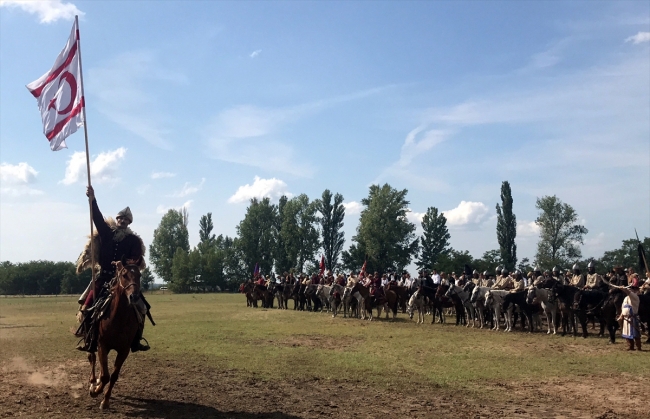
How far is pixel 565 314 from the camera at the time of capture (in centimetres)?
2102

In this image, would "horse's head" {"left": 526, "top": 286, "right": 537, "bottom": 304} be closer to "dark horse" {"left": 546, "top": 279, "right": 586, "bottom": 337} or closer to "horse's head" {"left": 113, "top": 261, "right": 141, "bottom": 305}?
"dark horse" {"left": 546, "top": 279, "right": 586, "bottom": 337}

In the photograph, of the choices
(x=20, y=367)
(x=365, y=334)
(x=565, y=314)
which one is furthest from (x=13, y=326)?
(x=565, y=314)

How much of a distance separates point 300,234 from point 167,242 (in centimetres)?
3265

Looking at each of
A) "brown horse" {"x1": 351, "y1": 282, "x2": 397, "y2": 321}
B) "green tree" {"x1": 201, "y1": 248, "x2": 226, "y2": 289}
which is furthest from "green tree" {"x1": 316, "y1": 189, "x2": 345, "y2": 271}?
"brown horse" {"x1": 351, "y1": 282, "x2": 397, "y2": 321}

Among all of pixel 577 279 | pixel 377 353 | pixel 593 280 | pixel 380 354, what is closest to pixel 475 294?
pixel 577 279

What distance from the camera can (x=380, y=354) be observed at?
1558cm

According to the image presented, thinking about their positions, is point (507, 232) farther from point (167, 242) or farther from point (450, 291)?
point (167, 242)

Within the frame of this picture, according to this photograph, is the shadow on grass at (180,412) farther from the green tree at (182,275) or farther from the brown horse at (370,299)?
the green tree at (182,275)

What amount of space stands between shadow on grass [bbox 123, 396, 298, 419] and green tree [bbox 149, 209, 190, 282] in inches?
3643

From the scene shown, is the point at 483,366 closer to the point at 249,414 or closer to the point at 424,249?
the point at 249,414

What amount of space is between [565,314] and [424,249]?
58.2 meters

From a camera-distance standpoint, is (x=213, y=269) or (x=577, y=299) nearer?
(x=577, y=299)

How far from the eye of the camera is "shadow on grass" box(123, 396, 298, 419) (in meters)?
8.73

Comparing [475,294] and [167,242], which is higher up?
[167,242]
